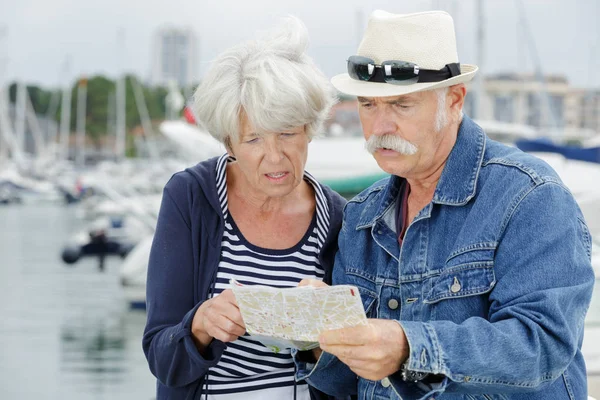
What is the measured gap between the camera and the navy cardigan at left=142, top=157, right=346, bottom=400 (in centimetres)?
283

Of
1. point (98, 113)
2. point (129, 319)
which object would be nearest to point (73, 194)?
point (98, 113)

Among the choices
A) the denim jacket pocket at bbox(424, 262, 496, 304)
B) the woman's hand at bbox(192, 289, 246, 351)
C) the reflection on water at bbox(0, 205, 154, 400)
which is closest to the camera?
the denim jacket pocket at bbox(424, 262, 496, 304)

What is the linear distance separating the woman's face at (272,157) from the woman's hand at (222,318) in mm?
432

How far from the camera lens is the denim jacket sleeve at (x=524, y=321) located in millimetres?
2146

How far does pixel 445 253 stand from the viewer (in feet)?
8.09

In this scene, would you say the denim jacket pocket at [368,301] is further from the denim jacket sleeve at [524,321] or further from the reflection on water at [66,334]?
the reflection on water at [66,334]

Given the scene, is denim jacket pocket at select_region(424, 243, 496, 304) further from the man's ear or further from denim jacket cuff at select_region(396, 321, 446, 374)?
the man's ear

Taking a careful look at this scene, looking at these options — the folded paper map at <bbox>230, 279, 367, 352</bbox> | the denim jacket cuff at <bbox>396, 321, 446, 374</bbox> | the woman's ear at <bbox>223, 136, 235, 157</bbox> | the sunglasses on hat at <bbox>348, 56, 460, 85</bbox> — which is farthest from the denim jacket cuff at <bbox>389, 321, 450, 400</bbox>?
the woman's ear at <bbox>223, 136, 235, 157</bbox>

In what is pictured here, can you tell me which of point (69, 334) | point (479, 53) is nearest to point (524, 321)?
point (69, 334)

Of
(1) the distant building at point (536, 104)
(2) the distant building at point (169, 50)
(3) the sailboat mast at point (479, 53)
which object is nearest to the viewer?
(3) the sailboat mast at point (479, 53)

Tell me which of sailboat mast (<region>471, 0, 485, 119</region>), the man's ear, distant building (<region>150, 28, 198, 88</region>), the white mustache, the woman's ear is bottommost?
distant building (<region>150, 28, 198, 88</region>)

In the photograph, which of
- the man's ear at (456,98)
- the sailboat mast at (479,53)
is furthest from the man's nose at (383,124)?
the sailboat mast at (479,53)

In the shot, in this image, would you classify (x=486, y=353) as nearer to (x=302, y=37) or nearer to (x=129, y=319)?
(x=302, y=37)

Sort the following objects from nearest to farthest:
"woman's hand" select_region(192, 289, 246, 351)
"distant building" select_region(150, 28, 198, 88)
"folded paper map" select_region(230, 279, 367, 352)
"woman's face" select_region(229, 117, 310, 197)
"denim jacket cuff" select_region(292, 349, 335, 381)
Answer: "folded paper map" select_region(230, 279, 367, 352), "woman's hand" select_region(192, 289, 246, 351), "denim jacket cuff" select_region(292, 349, 335, 381), "woman's face" select_region(229, 117, 310, 197), "distant building" select_region(150, 28, 198, 88)
